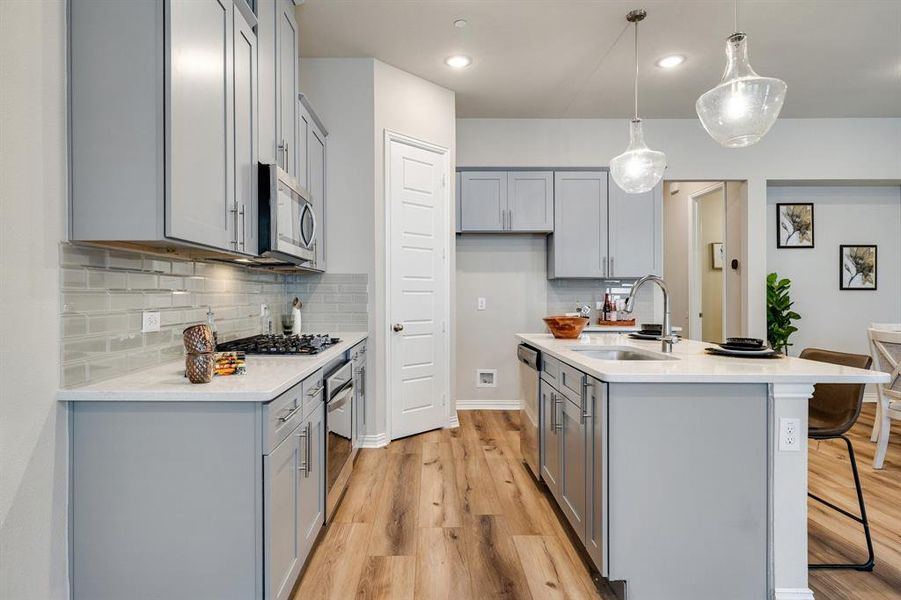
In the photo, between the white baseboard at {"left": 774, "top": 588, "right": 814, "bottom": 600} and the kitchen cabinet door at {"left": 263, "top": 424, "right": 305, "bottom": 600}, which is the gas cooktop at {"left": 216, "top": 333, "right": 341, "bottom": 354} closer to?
the kitchen cabinet door at {"left": 263, "top": 424, "right": 305, "bottom": 600}

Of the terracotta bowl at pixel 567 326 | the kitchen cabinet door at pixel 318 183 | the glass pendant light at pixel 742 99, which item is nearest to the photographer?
the glass pendant light at pixel 742 99

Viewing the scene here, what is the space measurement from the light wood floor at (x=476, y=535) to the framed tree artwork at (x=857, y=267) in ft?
8.00

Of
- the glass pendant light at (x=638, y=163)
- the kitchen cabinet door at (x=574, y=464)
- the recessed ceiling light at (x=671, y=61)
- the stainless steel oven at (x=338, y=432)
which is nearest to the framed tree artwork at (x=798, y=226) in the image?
the recessed ceiling light at (x=671, y=61)

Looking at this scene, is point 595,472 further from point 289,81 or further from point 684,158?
point 684,158

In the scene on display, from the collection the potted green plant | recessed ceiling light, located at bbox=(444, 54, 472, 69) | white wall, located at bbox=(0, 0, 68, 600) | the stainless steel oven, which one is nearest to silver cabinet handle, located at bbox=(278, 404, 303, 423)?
the stainless steel oven

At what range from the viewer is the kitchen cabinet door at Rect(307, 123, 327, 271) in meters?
3.10

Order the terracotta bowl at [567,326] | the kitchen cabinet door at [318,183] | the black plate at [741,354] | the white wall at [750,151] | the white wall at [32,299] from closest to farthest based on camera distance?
the white wall at [32,299] → the black plate at [741,354] → the terracotta bowl at [567,326] → the kitchen cabinet door at [318,183] → the white wall at [750,151]

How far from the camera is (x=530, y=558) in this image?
2.05 meters

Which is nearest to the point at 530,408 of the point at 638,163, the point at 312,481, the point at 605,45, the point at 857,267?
the point at 312,481

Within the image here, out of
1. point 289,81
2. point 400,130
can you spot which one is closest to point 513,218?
point 400,130

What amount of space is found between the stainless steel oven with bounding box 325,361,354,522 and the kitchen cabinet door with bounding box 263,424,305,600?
Answer: 438mm

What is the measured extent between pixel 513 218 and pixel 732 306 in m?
2.67

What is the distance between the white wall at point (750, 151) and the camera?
4.78 meters

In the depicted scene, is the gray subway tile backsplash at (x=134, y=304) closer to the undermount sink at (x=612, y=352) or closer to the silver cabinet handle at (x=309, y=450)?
the silver cabinet handle at (x=309, y=450)
